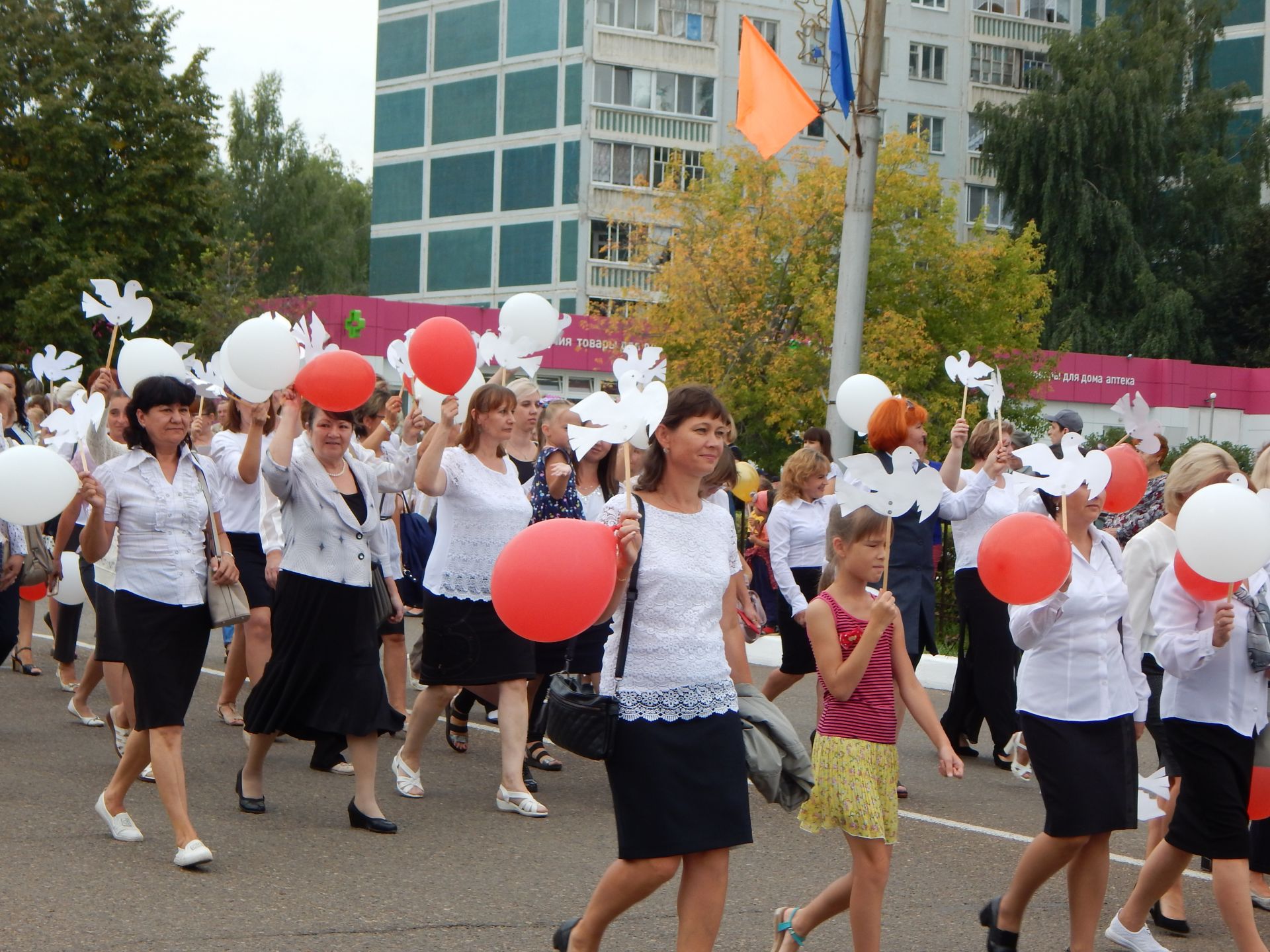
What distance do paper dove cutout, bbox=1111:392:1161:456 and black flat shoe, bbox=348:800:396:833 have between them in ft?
Result: 12.6

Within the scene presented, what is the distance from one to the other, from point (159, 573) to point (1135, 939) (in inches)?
154

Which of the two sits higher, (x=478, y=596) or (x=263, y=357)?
(x=263, y=357)

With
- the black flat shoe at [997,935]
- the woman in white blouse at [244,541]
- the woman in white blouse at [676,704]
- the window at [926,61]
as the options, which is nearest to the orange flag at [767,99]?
the woman in white blouse at [244,541]

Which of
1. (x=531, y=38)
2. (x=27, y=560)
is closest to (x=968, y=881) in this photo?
(x=27, y=560)

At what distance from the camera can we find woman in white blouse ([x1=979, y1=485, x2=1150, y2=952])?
5.12 meters

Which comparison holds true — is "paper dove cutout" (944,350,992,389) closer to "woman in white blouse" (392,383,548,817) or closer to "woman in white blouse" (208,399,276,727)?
"woman in white blouse" (392,383,548,817)

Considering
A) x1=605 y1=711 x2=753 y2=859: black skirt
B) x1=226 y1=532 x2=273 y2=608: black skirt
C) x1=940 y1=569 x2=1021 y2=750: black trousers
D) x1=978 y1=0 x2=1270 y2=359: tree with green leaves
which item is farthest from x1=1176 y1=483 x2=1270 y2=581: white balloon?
x1=978 y1=0 x2=1270 y2=359: tree with green leaves

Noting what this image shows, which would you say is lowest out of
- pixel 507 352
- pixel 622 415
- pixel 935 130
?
pixel 622 415

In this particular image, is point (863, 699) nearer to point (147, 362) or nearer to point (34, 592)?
point (147, 362)

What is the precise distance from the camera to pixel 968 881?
6559 mm

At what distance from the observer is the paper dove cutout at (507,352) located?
7.71 m

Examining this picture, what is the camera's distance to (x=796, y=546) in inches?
373

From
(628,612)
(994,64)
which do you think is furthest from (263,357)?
(994,64)

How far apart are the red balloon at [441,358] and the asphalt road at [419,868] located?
6.56 ft
